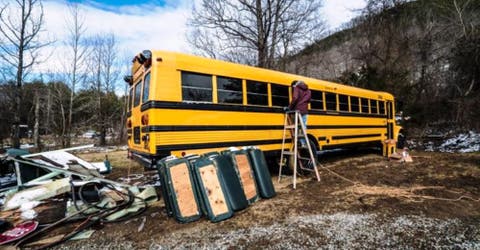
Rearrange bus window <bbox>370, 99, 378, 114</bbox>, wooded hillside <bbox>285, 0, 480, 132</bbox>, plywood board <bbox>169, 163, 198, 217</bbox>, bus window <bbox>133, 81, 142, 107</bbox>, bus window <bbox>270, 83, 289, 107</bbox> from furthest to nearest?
1. wooded hillside <bbox>285, 0, 480, 132</bbox>
2. bus window <bbox>370, 99, 378, 114</bbox>
3. bus window <bbox>270, 83, 289, 107</bbox>
4. bus window <bbox>133, 81, 142, 107</bbox>
5. plywood board <bbox>169, 163, 198, 217</bbox>

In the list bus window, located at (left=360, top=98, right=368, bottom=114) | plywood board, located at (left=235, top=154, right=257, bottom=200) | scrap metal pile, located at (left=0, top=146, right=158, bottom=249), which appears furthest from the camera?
bus window, located at (left=360, top=98, right=368, bottom=114)

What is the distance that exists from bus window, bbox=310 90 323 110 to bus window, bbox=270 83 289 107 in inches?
34.7

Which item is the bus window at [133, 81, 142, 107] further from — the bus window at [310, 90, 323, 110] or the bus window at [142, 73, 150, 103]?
the bus window at [310, 90, 323, 110]

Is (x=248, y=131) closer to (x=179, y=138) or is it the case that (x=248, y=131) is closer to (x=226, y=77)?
(x=226, y=77)

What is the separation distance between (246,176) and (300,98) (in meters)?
2.26

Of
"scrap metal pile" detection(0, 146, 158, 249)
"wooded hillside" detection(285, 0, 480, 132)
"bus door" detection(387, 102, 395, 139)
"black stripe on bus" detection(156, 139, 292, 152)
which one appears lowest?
"scrap metal pile" detection(0, 146, 158, 249)

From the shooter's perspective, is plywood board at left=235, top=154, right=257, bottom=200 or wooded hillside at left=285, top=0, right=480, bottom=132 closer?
plywood board at left=235, top=154, right=257, bottom=200

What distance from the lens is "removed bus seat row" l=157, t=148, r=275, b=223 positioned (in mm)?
3204

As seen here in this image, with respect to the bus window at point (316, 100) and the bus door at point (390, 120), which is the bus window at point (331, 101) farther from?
the bus door at point (390, 120)

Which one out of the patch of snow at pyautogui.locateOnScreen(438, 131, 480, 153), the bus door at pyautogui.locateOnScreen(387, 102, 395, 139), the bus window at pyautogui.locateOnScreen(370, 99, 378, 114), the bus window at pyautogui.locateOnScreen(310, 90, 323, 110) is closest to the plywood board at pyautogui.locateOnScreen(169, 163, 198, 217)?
the bus window at pyautogui.locateOnScreen(310, 90, 323, 110)

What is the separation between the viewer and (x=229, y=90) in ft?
15.3

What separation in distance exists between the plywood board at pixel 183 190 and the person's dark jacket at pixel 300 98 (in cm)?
283

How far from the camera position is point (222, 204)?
3.32 meters

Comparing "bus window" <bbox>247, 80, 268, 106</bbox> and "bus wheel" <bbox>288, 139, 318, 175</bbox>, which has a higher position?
"bus window" <bbox>247, 80, 268, 106</bbox>
